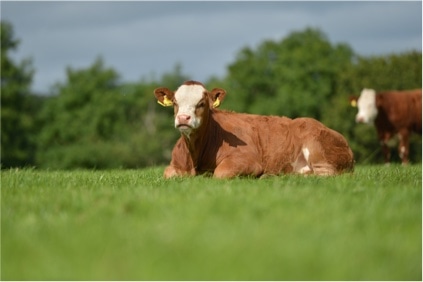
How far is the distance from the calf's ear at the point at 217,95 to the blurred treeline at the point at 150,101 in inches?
1373

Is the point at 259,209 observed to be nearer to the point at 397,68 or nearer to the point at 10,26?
the point at 397,68

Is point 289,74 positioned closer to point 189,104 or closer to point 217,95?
point 217,95

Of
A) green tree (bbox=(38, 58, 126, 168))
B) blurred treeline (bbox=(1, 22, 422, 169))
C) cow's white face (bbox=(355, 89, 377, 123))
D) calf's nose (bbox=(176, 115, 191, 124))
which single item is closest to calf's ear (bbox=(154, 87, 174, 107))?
calf's nose (bbox=(176, 115, 191, 124))

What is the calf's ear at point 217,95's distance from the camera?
1104cm

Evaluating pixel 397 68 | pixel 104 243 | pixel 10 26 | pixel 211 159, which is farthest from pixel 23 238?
pixel 10 26

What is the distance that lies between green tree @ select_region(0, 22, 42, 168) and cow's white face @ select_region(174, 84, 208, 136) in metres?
46.9

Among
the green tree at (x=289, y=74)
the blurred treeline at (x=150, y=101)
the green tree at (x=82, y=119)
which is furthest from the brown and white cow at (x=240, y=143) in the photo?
the green tree at (x=82, y=119)

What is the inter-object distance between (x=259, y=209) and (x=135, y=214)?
3.53 feet

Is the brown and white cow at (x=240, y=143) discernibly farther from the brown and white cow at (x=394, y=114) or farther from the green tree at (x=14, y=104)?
the green tree at (x=14, y=104)

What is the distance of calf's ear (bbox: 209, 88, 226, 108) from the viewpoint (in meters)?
11.0

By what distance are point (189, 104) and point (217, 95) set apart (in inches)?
38.5

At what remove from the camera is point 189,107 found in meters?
10.2

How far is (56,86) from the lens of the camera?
73562 mm

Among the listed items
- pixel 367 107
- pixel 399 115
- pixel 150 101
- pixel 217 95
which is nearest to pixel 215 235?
pixel 217 95
